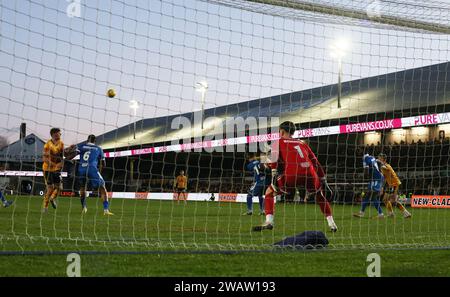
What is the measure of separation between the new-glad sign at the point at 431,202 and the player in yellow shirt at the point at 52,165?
14.3 metres

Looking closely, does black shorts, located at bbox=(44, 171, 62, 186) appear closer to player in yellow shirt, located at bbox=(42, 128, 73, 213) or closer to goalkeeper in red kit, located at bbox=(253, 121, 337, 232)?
player in yellow shirt, located at bbox=(42, 128, 73, 213)

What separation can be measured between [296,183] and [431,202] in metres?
15.4

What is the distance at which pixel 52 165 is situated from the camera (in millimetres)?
11891

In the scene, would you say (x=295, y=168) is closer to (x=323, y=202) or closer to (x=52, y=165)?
(x=323, y=202)

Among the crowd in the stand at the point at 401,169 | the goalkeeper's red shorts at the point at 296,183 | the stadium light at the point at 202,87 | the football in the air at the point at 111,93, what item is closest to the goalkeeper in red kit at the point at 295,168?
the goalkeeper's red shorts at the point at 296,183

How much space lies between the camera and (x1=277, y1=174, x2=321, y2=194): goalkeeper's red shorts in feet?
27.5

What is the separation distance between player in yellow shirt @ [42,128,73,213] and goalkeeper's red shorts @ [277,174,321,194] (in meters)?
5.11

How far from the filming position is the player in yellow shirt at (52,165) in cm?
1162

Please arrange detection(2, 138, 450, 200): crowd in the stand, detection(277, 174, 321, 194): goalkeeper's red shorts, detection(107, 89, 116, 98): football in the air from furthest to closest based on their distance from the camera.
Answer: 1. detection(2, 138, 450, 200): crowd in the stand
2. detection(277, 174, 321, 194): goalkeeper's red shorts
3. detection(107, 89, 116, 98): football in the air

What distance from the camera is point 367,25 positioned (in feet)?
27.0

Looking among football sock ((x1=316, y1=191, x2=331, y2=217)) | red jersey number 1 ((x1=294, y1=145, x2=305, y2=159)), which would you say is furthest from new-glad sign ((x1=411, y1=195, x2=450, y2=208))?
red jersey number 1 ((x1=294, y1=145, x2=305, y2=159))

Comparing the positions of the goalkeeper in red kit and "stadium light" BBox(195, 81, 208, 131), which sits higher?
"stadium light" BBox(195, 81, 208, 131)
